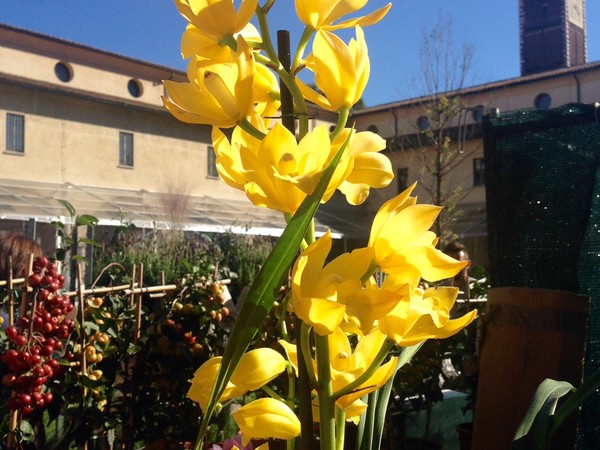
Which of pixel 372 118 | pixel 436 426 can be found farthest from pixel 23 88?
pixel 436 426

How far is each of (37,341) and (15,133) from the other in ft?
55.2

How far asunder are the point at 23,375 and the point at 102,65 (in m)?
19.6

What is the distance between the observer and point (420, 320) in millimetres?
567

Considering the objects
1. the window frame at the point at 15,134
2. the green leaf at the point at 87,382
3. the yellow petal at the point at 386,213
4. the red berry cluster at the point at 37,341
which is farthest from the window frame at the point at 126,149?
the yellow petal at the point at 386,213

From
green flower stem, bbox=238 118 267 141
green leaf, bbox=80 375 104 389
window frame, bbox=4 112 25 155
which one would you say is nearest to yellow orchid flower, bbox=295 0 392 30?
green flower stem, bbox=238 118 267 141

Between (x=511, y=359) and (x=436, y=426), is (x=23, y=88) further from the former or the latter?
(x=511, y=359)

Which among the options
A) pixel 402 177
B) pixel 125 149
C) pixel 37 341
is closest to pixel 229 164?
pixel 37 341

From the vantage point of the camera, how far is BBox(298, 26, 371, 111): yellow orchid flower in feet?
1.86

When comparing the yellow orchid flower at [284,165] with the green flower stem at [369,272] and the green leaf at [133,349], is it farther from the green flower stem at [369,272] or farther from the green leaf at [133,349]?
the green leaf at [133,349]

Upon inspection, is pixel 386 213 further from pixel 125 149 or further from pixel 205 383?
pixel 125 149

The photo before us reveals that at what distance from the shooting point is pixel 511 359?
1283 millimetres

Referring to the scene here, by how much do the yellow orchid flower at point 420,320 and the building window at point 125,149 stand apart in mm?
19706

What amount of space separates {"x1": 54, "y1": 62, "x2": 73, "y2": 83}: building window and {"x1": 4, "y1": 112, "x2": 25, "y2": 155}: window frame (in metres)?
2.31

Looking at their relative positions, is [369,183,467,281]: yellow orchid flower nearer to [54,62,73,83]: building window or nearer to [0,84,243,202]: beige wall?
[0,84,243,202]: beige wall
